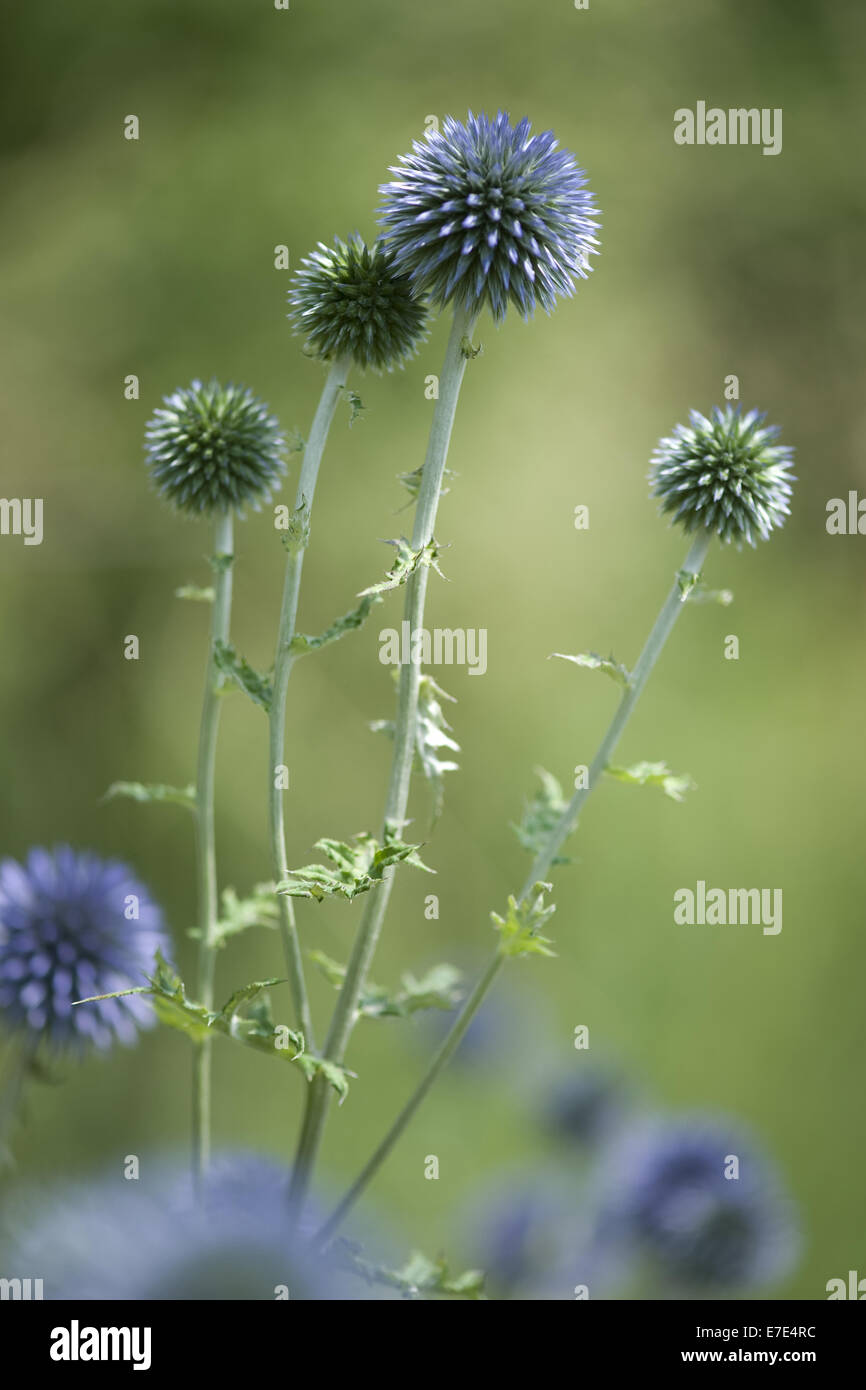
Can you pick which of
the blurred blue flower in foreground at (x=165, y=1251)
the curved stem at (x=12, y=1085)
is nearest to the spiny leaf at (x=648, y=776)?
the blurred blue flower in foreground at (x=165, y=1251)

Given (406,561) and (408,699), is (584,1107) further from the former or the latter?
(406,561)

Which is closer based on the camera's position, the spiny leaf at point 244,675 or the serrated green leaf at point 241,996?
the serrated green leaf at point 241,996

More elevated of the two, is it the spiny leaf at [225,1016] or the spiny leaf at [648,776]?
the spiny leaf at [648,776]

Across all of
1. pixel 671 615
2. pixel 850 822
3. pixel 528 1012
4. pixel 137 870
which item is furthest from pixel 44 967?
pixel 850 822

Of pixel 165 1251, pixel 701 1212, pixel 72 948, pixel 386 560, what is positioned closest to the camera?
pixel 165 1251

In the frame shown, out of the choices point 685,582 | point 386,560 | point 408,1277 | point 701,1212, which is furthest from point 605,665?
point 386,560

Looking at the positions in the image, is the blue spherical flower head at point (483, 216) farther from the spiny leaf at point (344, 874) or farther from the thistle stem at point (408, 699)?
the spiny leaf at point (344, 874)

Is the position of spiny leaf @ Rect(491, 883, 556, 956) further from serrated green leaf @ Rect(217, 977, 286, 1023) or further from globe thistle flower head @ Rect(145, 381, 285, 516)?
globe thistle flower head @ Rect(145, 381, 285, 516)
